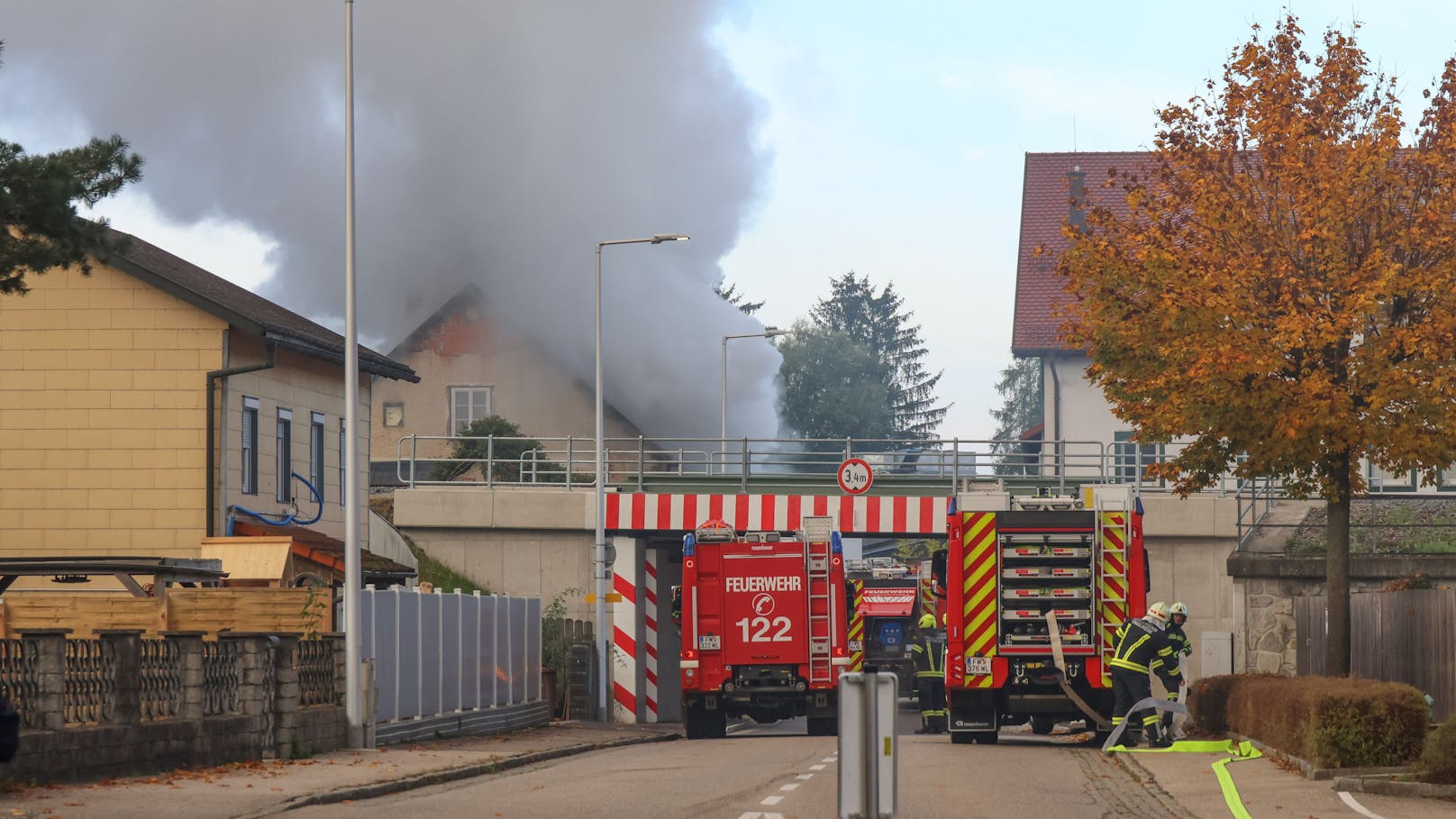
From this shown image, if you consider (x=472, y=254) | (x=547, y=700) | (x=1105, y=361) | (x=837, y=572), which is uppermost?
(x=472, y=254)

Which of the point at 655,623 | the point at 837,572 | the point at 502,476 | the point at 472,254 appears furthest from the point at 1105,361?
the point at 472,254

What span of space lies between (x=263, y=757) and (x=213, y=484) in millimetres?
11015

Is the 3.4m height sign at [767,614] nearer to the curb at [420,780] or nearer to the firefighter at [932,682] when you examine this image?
the curb at [420,780]

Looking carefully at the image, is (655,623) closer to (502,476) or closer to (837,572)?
(837,572)

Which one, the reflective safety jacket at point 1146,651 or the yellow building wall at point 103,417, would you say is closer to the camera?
the reflective safety jacket at point 1146,651

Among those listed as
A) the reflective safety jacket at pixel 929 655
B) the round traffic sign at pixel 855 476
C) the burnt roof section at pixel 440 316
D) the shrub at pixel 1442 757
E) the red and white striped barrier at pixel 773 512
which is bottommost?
the reflective safety jacket at pixel 929 655

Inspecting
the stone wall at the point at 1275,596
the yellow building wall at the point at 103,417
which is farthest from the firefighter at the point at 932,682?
the yellow building wall at the point at 103,417

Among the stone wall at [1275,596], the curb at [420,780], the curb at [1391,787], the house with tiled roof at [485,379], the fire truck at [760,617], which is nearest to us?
the curb at [420,780]

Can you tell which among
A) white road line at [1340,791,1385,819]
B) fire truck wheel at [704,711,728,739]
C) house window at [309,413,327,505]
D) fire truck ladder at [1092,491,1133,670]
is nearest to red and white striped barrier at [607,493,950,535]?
house window at [309,413,327,505]

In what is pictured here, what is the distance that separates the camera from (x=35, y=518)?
31.8 meters

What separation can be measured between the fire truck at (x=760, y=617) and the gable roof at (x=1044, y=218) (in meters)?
33.9

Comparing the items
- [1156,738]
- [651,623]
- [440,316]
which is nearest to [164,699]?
[1156,738]

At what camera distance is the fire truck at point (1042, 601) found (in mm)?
24906

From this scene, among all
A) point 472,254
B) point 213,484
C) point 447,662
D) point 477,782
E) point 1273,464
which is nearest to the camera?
point 477,782
